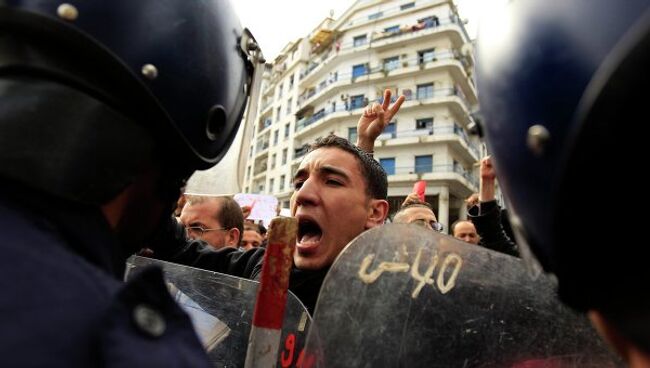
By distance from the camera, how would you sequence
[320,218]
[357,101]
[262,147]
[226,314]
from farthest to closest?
[262,147]
[357,101]
[320,218]
[226,314]

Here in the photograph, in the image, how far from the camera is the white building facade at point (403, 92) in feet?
87.6

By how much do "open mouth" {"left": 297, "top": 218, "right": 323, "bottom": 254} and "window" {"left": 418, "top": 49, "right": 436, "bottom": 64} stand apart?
2736cm

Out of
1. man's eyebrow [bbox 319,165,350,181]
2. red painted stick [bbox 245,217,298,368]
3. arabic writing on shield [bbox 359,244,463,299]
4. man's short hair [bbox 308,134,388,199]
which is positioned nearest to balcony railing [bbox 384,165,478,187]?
A: man's short hair [bbox 308,134,388,199]

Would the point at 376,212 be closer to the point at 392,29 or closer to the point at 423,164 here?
the point at 423,164

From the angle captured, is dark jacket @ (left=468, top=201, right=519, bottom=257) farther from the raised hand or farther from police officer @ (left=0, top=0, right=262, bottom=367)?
police officer @ (left=0, top=0, right=262, bottom=367)

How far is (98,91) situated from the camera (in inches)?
31.2

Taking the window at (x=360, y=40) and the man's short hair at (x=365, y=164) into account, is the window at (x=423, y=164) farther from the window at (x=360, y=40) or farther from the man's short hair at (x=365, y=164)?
the man's short hair at (x=365, y=164)

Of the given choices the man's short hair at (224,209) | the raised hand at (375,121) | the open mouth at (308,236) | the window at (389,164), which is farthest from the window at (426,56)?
the open mouth at (308,236)

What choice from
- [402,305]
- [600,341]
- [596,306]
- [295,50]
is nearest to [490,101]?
[596,306]

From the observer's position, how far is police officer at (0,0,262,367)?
616mm

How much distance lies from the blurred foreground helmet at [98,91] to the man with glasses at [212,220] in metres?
2.51

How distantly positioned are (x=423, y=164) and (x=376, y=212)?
25068 millimetres

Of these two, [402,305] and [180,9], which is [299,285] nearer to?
[402,305]

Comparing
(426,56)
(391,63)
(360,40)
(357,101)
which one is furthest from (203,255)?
(360,40)
